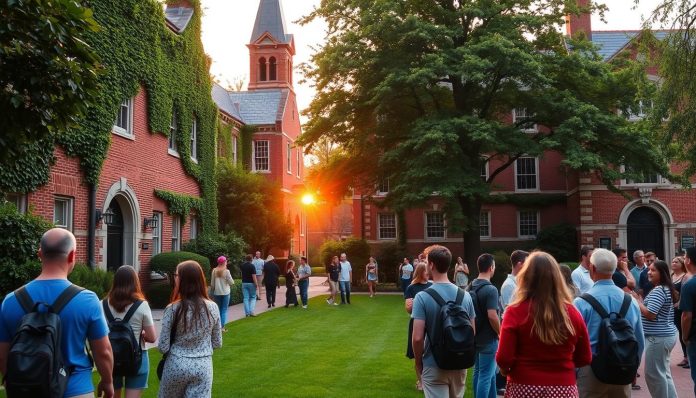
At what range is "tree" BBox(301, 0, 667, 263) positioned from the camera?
78.0ft

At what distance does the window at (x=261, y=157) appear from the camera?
44.6 metres

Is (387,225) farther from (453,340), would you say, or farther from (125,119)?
(453,340)

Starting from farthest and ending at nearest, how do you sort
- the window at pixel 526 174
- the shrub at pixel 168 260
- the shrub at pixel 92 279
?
1. the window at pixel 526 174
2. the shrub at pixel 168 260
3. the shrub at pixel 92 279

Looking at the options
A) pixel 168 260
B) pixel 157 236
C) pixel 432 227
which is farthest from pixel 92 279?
pixel 432 227

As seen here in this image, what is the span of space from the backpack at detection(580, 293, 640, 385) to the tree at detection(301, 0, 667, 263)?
18066mm

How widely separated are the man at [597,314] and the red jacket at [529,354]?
110 cm

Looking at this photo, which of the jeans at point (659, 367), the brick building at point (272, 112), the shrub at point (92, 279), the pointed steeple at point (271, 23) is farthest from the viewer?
the pointed steeple at point (271, 23)

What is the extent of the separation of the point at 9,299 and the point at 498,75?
23.1m

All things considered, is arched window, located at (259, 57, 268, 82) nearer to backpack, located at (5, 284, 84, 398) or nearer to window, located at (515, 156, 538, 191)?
window, located at (515, 156, 538, 191)

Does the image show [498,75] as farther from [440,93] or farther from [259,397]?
[259,397]

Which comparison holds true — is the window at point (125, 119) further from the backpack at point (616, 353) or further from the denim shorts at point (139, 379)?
the backpack at point (616, 353)

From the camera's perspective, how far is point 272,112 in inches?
1820

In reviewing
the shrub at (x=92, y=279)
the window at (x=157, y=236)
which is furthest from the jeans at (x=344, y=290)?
the shrub at (x=92, y=279)

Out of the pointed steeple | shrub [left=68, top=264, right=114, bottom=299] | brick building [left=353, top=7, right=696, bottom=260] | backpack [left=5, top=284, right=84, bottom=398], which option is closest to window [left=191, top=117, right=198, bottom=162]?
brick building [left=353, top=7, right=696, bottom=260]
